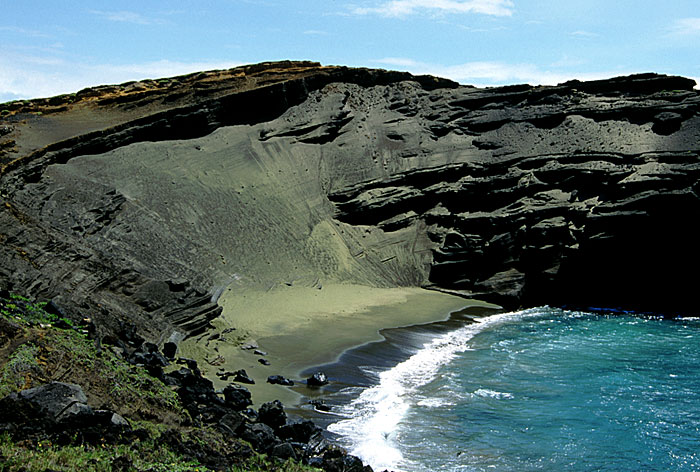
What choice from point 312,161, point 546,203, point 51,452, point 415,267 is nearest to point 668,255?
point 546,203

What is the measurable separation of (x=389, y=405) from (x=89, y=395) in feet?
25.7

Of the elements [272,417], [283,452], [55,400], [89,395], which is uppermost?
[55,400]

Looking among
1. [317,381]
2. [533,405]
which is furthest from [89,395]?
[533,405]

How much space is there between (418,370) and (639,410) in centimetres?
623

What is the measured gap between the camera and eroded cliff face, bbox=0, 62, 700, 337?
25672mm

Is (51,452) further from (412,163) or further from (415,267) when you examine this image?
(412,163)

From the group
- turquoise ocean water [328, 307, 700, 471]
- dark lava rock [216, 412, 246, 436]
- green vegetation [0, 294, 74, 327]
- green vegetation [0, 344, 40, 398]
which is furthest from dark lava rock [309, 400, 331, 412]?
green vegetation [0, 344, 40, 398]

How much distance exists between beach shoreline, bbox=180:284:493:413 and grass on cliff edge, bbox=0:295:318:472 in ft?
12.7

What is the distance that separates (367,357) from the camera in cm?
2073

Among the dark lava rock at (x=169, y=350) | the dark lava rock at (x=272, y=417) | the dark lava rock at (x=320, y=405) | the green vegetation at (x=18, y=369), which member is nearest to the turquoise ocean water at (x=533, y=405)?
the dark lava rock at (x=320, y=405)

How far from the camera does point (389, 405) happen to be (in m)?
16.4

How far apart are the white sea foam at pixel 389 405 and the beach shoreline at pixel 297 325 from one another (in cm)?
166

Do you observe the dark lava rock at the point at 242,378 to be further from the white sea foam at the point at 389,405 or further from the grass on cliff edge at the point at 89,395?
the grass on cliff edge at the point at 89,395

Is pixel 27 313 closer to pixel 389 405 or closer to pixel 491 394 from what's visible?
pixel 389 405
